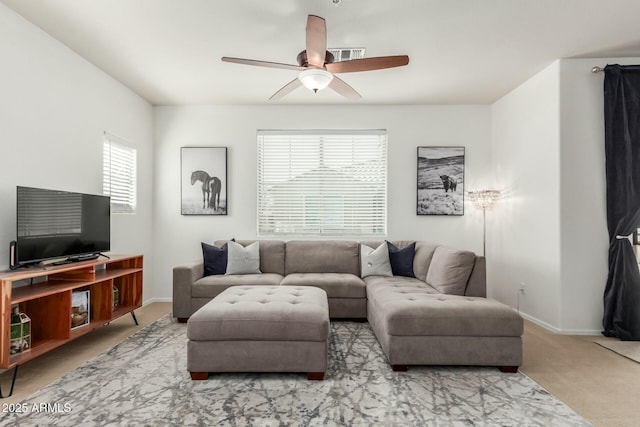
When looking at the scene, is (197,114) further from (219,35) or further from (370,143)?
(370,143)

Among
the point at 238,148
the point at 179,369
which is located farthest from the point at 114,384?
the point at 238,148

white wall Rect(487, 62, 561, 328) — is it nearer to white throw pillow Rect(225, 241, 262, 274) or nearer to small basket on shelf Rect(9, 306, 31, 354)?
white throw pillow Rect(225, 241, 262, 274)

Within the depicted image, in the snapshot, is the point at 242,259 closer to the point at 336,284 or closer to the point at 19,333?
the point at 336,284

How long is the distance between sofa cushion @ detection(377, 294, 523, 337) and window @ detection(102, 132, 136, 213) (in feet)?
11.2

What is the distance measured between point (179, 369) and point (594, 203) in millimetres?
4122

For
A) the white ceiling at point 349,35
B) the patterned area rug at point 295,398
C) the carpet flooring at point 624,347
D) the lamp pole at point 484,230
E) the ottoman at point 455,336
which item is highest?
the white ceiling at point 349,35

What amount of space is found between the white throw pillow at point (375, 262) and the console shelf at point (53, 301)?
2.57 m

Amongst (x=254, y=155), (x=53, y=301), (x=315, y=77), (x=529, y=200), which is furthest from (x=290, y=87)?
(x=529, y=200)

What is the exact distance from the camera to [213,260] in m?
4.17

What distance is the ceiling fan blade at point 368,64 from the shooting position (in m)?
2.53

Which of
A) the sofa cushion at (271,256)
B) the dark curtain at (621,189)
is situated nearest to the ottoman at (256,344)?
the sofa cushion at (271,256)

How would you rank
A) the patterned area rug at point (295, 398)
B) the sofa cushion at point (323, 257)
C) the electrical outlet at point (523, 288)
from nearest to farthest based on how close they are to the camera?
the patterned area rug at point (295, 398), the electrical outlet at point (523, 288), the sofa cushion at point (323, 257)

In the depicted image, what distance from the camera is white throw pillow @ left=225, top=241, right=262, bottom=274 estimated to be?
4.16m

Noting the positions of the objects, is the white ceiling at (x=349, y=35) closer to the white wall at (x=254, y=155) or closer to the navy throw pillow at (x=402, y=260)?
the white wall at (x=254, y=155)
